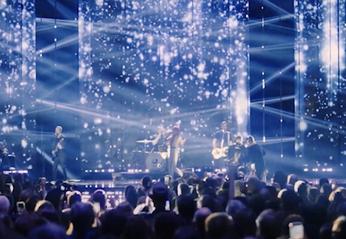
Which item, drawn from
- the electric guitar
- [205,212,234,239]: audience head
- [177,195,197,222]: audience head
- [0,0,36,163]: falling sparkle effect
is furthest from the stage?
[205,212,234,239]: audience head

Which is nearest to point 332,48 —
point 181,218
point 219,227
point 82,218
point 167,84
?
point 167,84

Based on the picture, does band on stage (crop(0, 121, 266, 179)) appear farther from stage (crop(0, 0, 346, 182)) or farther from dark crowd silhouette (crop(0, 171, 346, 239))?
dark crowd silhouette (crop(0, 171, 346, 239))

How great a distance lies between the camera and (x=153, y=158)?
1684cm

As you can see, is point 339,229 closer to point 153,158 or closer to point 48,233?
point 48,233

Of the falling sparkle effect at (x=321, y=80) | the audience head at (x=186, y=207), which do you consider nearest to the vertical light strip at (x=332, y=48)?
the falling sparkle effect at (x=321, y=80)

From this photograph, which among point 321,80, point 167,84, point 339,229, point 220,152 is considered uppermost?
point 167,84

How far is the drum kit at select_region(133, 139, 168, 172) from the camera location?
54.8 ft

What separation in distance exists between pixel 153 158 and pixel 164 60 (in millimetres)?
2995

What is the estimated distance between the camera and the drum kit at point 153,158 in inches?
658

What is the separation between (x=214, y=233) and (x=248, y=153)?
31.8 ft

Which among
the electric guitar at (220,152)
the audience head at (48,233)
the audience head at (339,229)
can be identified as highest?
the electric guitar at (220,152)

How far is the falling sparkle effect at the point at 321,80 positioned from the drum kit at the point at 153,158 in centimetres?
335

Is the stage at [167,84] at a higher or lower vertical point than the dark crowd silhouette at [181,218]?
higher

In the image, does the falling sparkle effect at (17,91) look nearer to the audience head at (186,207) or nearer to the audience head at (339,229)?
the audience head at (186,207)
